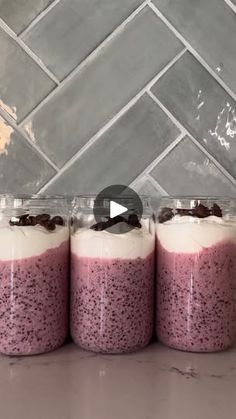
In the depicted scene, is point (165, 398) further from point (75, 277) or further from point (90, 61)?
point (90, 61)

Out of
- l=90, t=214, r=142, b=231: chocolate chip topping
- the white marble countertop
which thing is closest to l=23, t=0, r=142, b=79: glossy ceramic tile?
l=90, t=214, r=142, b=231: chocolate chip topping

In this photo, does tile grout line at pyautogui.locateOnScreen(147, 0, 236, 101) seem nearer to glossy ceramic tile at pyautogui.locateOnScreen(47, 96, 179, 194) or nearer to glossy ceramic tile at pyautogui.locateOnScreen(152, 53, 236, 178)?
glossy ceramic tile at pyautogui.locateOnScreen(152, 53, 236, 178)

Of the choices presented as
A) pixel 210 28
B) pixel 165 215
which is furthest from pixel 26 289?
pixel 210 28

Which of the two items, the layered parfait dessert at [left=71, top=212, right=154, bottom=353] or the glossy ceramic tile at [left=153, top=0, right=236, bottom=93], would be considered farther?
the glossy ceramic tile at [left=153, top=0, right=236, bottom=93]

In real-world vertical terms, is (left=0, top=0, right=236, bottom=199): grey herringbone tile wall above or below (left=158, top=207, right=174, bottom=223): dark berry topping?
above

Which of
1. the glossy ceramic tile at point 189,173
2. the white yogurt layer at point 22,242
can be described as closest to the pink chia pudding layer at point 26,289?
the white yogurt layer at point 22,242

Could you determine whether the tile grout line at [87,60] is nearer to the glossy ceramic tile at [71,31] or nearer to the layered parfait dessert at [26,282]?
the glossy ceramic tile at [71,31]

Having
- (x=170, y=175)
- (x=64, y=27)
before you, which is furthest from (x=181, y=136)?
(x=64, y=27)
